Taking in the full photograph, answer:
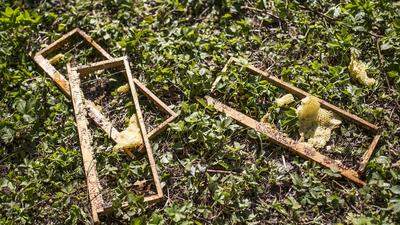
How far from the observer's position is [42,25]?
480cm

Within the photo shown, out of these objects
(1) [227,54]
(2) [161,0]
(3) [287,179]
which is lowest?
(3) [287,179]

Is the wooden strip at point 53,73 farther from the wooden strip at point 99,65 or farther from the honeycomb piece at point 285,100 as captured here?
the honeycomb piece at point 285,100

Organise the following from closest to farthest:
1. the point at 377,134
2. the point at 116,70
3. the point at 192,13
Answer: the point at 377,134 → the point at 116,70 → the point at 192,13

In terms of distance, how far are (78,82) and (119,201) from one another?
1.32 metres

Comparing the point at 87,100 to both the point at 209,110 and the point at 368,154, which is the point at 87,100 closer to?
the point at 209,110

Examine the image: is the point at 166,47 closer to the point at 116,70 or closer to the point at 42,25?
the point at 116,70

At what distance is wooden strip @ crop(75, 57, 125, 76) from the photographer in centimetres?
420

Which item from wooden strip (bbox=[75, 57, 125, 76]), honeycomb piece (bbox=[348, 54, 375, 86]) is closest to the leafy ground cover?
honeycomb piece (bbox=[348, 54, 375, 86])

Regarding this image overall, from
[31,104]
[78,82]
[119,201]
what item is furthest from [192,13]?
[119,201]

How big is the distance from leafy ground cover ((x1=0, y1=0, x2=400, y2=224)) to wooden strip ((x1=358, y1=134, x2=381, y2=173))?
8 centimetres

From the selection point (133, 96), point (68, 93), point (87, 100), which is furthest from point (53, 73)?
point (133, 96)

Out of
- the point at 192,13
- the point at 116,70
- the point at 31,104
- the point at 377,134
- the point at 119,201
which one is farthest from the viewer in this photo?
the point at 192,13

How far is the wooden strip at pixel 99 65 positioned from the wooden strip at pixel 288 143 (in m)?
0.96

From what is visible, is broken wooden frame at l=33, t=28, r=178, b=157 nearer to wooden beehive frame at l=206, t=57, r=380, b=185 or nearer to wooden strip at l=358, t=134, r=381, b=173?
wooden beehive frame at l=206, t=57, r=380, b=185
